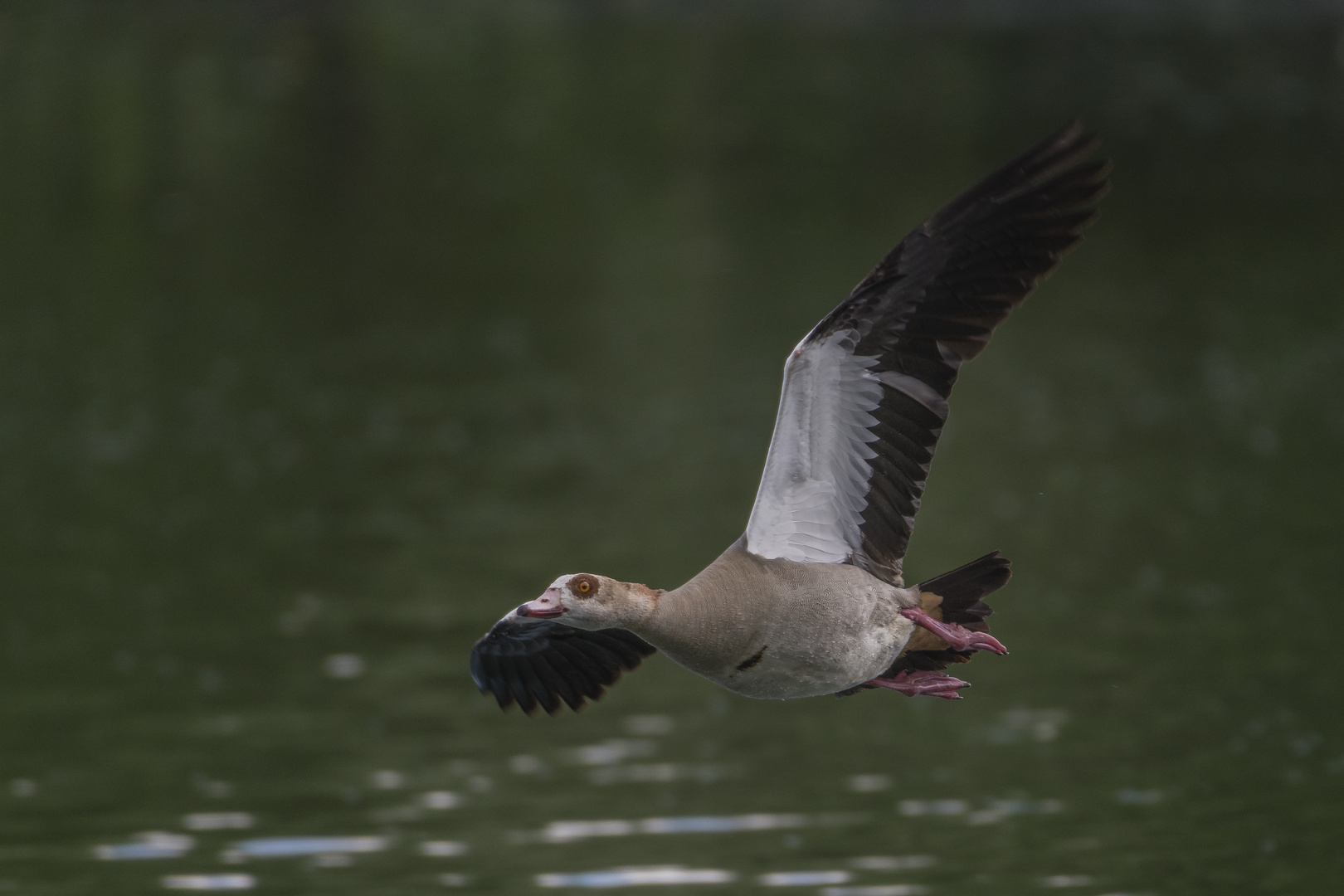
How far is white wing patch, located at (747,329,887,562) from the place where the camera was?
1090 cm

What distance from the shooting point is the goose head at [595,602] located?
10.5 metres

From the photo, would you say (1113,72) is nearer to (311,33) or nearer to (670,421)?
(311,33)

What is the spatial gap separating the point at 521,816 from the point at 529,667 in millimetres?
7619

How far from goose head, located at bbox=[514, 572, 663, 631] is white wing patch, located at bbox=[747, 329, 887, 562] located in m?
0.93

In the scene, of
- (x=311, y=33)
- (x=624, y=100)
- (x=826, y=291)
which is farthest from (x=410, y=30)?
(x=826, y=291)

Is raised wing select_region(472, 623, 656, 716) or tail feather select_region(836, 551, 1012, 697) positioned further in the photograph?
raised wing select_region(472, 623, 656, 716)

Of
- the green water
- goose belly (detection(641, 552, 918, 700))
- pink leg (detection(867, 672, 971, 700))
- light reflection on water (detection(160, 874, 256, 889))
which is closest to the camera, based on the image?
goose belly (detection(641, 552, 918, 700))

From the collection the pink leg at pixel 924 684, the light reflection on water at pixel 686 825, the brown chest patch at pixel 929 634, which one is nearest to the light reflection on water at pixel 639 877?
the light reflection on water at pixel 686 825

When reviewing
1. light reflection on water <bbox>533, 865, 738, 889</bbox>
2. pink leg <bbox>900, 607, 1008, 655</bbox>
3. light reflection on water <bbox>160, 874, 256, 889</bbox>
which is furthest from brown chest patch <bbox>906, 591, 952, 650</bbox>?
light reflection on water <bbox>160, 874, 256, 889</bbox>

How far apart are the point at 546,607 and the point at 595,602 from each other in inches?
11.4

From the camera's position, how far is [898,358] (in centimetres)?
1096

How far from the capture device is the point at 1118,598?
91.6ft

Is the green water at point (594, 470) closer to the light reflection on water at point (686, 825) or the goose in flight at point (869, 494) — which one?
the light reflection on water at point (686, 825)

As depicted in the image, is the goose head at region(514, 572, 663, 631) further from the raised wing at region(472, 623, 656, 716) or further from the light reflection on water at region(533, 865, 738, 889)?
the light reflection on water at region(533, 865, 738, 889)
